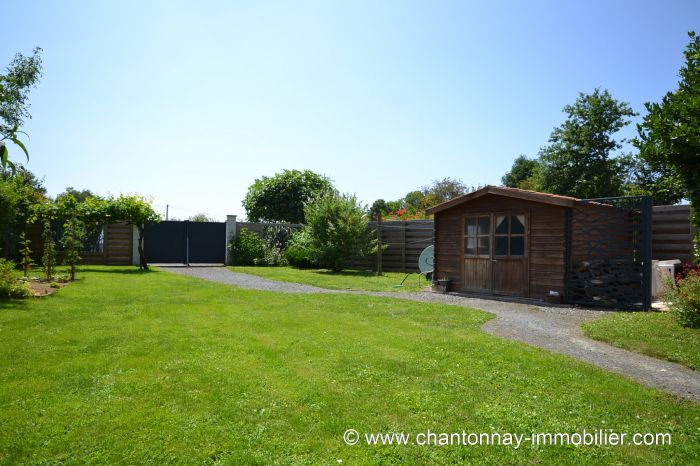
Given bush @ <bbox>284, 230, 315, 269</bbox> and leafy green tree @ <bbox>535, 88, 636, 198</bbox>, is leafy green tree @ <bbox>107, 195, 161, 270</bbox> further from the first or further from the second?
leafy green tree @ <bbox>535, 88, 636, 198</bbox>

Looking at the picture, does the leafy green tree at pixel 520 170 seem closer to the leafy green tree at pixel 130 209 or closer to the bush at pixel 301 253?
the bush at pixel 301 253

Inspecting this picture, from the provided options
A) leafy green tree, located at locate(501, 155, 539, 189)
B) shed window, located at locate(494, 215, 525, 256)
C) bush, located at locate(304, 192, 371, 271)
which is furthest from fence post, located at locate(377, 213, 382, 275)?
leafy green tree, located at locate(501, 155, 539, 189)

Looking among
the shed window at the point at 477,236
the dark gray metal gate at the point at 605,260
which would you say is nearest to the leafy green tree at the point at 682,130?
the dark gray metal gate at the point at 605,260

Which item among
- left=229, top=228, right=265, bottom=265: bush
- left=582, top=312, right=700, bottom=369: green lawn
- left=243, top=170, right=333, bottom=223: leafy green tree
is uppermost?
left=243, top=170, right=333, bottom=223: leafy green tree

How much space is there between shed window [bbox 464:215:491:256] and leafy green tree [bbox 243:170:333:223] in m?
18.9

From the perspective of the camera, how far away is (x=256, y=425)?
3.34 metres

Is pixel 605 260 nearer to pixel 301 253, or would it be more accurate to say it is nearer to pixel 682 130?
pixel 682 130

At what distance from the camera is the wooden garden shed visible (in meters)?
9.84

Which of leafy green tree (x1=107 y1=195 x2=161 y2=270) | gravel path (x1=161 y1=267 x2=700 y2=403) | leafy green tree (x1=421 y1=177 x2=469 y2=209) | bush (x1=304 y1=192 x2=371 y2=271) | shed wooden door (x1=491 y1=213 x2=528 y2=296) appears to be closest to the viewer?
gravel path (x1=161 y1=267 x2=700 y2=403)

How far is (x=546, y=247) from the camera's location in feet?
34.4

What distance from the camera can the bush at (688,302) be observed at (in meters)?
7.15

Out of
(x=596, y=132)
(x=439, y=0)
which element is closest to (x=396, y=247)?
(x=439, y=0)

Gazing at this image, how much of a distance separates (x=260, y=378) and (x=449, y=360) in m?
2.09

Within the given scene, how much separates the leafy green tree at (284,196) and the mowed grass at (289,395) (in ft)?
78.0
